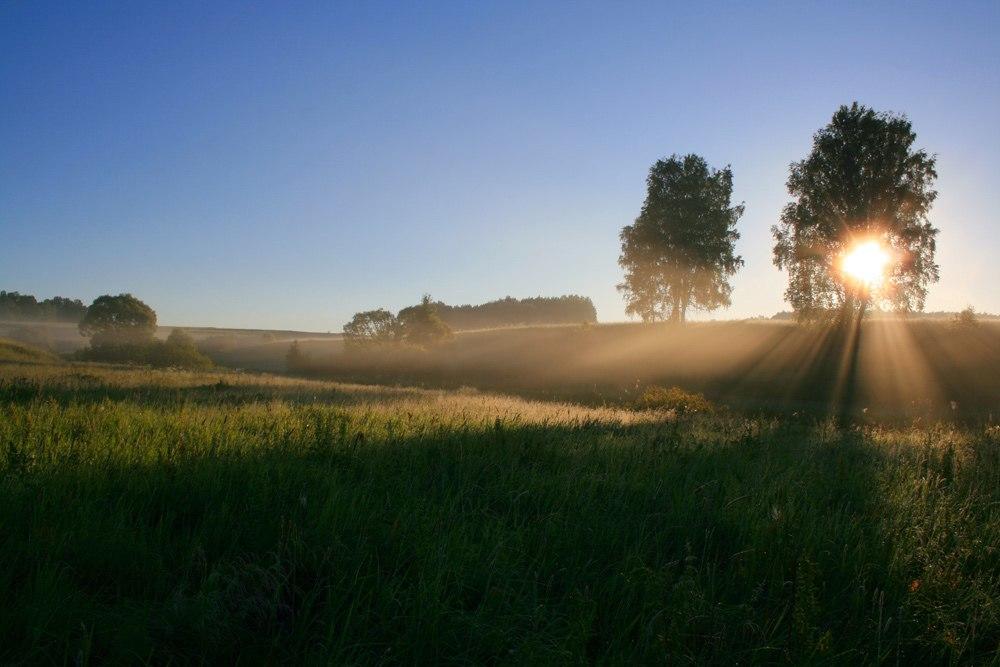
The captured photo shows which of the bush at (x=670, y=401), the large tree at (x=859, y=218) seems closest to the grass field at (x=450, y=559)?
the bush at (x=670, y=401)

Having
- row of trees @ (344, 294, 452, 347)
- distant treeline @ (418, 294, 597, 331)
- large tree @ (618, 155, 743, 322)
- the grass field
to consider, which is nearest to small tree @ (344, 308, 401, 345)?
row of trees @ (344, 294, 452, 347)

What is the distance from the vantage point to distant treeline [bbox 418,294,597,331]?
120250 mm

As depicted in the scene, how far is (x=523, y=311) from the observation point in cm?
12162

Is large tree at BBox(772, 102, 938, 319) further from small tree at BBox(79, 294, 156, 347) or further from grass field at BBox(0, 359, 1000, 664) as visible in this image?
small tree at BBox(79, 294, 156, 347)

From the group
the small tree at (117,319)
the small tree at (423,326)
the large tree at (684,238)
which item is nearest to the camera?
the large tree at (684,238)

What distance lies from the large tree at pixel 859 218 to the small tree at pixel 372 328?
35.4 m

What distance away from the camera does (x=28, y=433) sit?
15.5 feet

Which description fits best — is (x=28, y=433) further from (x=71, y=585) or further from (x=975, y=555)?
(x=975, y=555)

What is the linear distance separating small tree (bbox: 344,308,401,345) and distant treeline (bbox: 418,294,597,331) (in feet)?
199

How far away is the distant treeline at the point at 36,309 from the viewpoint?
379 ft

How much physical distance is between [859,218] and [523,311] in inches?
3637

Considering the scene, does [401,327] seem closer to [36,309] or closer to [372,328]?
[372,328]

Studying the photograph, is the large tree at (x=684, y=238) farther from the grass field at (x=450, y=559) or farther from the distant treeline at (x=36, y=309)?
the distant treeline at (x=36, y=309)

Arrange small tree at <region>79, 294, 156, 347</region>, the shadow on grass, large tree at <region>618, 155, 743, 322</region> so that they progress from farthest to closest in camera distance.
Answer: small tree at <region>79, 294, 156, 347</region> < large tree at <region>618, 155, 743, 322</region> < the shadow on grass
